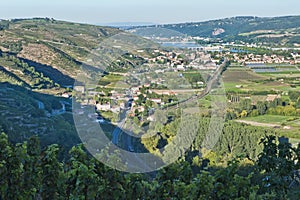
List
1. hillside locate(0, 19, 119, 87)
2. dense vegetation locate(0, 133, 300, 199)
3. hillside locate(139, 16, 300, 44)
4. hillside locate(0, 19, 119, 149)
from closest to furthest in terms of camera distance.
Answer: dense vegetation locate(0, 133, 300, 199) < hillside locate(0, 19, 119, 149) < hillside locate(0, 19, 119, 87) < hillside locate(139, 16, 300, 44)

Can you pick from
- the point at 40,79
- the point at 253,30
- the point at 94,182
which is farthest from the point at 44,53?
the point at 253,30

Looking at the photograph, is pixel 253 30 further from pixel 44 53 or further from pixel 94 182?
pixel 94 182

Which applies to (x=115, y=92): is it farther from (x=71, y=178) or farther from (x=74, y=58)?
(x=74, y=58)

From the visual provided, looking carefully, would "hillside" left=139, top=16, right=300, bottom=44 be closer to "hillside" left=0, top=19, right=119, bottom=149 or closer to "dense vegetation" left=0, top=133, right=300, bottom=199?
"hillside" left=0, top=19, right=119, bottom=149

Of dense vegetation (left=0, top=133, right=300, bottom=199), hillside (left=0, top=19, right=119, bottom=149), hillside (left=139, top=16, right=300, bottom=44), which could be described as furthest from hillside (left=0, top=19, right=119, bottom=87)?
hillside (left=139, top=16, right=300, bottom=44)

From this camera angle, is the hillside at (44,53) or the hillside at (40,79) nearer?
the hillside at (40,79)

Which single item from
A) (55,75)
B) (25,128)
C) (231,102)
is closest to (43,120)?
(25,128)

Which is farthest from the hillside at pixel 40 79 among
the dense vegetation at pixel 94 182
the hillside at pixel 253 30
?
the hillside at pixel 253 30

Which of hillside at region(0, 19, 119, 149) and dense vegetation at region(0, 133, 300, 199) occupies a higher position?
dense vegetation at region(0, 133, 300, 199)

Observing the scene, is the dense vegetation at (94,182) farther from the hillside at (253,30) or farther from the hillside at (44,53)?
the hillside at (253,30)
